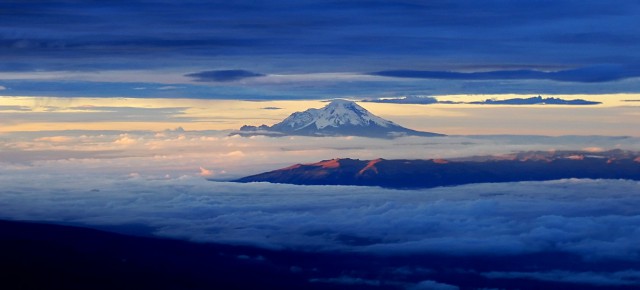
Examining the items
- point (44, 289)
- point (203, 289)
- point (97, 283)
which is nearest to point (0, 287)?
point (44, 289)

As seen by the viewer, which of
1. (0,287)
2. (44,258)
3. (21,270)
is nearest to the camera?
(0,287)

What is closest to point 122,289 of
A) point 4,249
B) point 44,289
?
point 44,289

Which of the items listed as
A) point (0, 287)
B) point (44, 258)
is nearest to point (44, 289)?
point (0, 287)

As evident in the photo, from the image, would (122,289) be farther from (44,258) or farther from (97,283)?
(44,258)

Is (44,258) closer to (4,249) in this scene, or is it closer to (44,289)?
(4,249)

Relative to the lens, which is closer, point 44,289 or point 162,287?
point 44,289

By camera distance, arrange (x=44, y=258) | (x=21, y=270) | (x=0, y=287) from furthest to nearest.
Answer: (x=44, y=258), (x=21, y=270), (x=0, y=287)

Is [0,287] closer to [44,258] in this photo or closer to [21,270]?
[21,270]

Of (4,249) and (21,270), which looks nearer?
(21,270)
